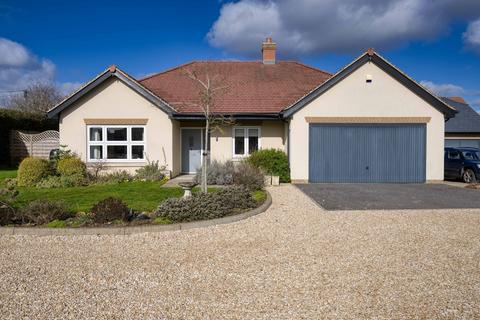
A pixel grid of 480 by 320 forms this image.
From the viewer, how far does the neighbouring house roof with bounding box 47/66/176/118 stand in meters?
15.2

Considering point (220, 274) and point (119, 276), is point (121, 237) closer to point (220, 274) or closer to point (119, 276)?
point (119, 276)

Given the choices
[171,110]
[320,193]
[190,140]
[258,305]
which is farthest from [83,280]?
[190,140]

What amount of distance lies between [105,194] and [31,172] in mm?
4252

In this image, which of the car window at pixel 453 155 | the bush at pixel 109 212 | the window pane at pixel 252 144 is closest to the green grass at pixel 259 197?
the bush at pixel 109 212

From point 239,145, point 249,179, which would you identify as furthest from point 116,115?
point 249,179

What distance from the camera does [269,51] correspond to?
72.5 ft

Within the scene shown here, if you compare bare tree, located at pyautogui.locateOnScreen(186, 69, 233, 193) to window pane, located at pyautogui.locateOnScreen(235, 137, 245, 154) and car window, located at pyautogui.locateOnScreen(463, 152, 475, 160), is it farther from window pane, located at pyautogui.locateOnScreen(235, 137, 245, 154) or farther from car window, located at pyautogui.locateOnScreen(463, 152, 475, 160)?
car window, located at pyautogui.locateOnScreen(463, 152, 475, 160)

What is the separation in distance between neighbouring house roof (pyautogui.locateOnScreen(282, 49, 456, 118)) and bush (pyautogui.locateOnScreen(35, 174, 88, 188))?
8885mm

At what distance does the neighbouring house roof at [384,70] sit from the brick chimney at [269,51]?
7896 mm

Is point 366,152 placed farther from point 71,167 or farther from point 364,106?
point 71,167

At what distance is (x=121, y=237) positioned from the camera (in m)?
7.03

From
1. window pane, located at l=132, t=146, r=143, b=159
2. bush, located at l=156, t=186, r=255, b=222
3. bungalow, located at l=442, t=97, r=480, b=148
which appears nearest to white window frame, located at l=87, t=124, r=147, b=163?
window pane, located at l=132, t=146, r=143, b=159

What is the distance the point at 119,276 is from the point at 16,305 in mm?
1258

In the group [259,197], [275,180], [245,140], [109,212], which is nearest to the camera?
[109,212]
